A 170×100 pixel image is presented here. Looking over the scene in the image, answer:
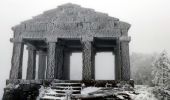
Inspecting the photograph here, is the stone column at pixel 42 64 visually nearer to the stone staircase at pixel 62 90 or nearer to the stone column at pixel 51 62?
the stone column at pixel 51 62

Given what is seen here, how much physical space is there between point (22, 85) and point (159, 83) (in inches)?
514

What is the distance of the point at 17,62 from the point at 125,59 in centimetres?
1015

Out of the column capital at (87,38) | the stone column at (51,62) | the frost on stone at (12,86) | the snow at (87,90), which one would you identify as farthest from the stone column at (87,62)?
the frost on stone at (12,86)

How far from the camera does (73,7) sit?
77.7 feet

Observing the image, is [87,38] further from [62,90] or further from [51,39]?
[62,90]

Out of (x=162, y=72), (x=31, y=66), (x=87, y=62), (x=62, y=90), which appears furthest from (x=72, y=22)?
(x=162, y=72)

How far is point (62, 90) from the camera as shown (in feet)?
62.2

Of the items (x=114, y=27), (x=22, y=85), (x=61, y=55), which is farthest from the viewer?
(x=61, y=55)

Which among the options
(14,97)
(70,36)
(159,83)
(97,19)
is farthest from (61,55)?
(159,83)

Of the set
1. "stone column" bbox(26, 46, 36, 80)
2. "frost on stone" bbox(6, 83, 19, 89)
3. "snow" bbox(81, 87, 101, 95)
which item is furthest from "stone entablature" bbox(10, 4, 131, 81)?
"stone column" bbox(26, 46, 36, 80)

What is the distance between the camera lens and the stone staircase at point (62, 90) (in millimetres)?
17869

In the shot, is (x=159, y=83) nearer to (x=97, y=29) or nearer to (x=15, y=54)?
(x=97, y=29)

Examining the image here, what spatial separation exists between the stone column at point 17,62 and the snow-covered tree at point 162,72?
13054 millimetres

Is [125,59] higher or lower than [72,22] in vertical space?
lower
